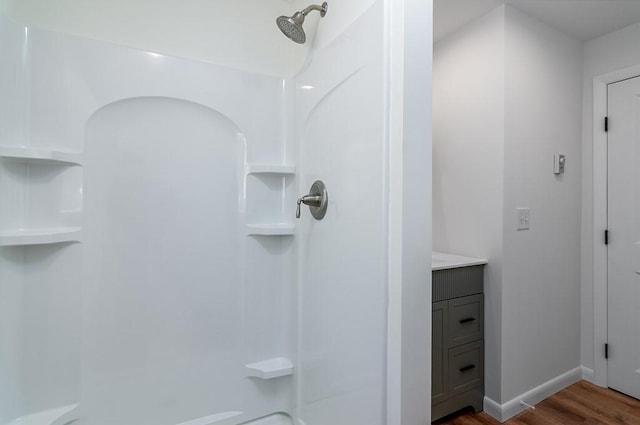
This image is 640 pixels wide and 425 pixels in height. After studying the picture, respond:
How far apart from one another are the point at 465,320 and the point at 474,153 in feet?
3.43

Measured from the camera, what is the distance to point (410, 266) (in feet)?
3.10

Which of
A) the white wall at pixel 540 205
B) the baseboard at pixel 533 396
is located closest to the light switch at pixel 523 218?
the white wall at pixel 540 205

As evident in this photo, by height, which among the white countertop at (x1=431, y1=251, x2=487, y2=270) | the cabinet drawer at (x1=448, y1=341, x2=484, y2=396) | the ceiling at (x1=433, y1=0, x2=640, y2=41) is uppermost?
the ceiling at (x1=433, y1=0, x2=640, y2=41)

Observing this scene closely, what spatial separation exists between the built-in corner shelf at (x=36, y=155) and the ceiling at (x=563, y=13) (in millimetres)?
2091

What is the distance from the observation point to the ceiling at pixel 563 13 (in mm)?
1824

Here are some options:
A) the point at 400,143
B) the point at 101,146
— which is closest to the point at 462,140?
the point at 400,143

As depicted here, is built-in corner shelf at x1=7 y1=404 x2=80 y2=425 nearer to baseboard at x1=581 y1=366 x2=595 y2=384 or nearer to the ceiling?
the ceiling

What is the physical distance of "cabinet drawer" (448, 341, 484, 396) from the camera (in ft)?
5.75

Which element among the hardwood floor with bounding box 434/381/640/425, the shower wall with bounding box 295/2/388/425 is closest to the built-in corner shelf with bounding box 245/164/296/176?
the shower wall with bounding box 295/2/388/425

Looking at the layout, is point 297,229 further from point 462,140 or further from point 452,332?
point 462,140

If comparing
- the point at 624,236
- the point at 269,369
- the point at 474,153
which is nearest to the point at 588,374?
the point at 624,236

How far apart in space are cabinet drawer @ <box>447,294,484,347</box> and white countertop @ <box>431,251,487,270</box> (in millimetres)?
204

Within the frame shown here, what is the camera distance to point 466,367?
1.81m

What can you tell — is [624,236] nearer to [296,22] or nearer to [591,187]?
[591,187]
